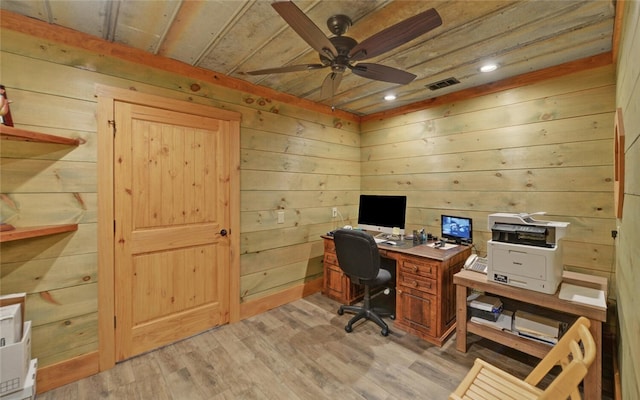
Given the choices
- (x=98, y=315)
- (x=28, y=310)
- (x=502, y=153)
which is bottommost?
(x=98, y=315)

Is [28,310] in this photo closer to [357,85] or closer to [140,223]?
[140,223]

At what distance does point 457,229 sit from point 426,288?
0.84 metres

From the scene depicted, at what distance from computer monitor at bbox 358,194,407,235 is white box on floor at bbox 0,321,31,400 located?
2.88m

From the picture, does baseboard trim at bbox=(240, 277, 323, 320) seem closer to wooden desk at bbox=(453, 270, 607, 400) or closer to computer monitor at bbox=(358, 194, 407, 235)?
computer monitor at bbox=(358, 194, 407, 235)

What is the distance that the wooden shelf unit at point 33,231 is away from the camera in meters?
1.60

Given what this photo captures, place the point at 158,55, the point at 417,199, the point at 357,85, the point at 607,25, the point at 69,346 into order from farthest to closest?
1. the point at 417,199
2. the point at 357,85
3. the point at 158,55
4. the point at 69,346
5. the point at 607,25

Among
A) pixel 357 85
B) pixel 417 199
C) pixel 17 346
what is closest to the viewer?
pixel 17 346

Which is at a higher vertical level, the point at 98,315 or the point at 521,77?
the point at 521,77

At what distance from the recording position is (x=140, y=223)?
2.26 m

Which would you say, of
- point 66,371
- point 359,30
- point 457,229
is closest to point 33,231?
point 66,371

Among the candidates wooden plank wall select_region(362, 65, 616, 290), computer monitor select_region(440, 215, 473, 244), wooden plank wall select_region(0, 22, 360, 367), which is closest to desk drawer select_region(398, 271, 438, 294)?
computer monitor select_region(440, 215, 473, 244)

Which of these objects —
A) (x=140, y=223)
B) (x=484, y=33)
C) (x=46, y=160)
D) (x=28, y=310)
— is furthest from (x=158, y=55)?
(x=484, y=33)

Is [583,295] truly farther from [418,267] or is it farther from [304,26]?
[304,26]

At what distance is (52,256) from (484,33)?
3378 millimetres
